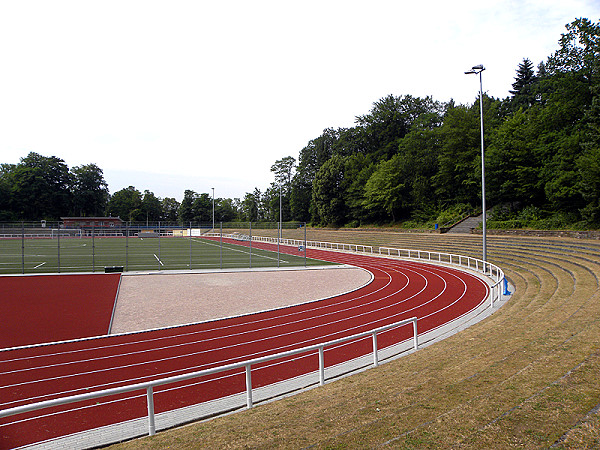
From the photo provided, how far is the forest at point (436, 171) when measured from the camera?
102 feet

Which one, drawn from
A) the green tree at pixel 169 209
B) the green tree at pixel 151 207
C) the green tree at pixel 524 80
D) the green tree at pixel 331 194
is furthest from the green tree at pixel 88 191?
the green tree at pixel 524 80

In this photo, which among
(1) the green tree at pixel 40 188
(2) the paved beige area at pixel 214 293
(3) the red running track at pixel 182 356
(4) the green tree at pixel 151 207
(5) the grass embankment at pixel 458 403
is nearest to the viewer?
(5) the grass embankment at pixel 458 403

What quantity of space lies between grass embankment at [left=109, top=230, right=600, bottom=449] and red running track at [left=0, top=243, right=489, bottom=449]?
1991mm

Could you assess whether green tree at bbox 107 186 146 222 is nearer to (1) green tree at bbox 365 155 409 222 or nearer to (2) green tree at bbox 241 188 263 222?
(2) green tree at bbox 241 188 263 222

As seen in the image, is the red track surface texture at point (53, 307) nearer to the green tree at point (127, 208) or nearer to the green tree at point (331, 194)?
the green tree at point (331, 194)

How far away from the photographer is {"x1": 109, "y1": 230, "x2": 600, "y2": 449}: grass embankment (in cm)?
372

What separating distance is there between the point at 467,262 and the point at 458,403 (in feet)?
76.4

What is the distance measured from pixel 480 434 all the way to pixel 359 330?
7.88m

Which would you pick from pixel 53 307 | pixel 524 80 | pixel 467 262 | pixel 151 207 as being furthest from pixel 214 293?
pixel 151 207

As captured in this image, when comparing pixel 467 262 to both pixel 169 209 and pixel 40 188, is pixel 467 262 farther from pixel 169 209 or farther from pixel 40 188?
pixel 169 209

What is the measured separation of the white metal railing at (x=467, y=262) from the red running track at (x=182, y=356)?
1.15m

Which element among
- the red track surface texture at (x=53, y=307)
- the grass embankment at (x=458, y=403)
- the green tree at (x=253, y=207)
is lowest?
the red track surface texture at (x=53, y=307)

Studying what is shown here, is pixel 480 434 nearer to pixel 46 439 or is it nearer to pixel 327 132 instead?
pixel 46 439

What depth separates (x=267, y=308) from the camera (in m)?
14.5
